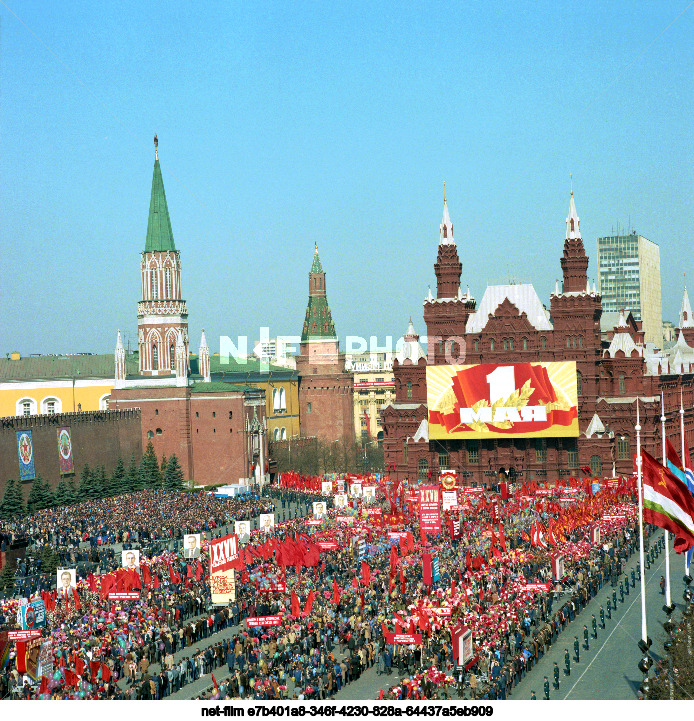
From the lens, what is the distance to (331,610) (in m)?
36.6

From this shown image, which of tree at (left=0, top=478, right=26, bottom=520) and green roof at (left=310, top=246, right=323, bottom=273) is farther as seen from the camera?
green roof at (left=310, top=246, right=323, bottom=273)

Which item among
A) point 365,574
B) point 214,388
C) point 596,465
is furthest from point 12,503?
point 596,465

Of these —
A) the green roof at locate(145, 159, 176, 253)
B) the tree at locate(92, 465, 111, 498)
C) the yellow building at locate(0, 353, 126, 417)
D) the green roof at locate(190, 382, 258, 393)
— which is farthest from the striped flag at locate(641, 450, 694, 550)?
the yellow building at locate(0, 353, 126, 417)

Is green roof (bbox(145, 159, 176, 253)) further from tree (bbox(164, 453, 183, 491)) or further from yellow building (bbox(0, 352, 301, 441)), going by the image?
tree (bbox(164, 453, 183, 491))

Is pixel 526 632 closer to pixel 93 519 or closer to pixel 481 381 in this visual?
pixel 93 519

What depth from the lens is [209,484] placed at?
83.2m

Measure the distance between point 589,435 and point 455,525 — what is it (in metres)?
26.4

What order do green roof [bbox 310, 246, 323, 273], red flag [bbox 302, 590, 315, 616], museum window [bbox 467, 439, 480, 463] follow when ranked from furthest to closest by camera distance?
1. green roof [bbox 310, 246, 323, 273]
2. museum window [bbox 467, 439, 480, 463]
3. red flag [bbox 302, 590, 315, 616]

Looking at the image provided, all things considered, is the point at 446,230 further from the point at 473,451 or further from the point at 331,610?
the point at 331,610

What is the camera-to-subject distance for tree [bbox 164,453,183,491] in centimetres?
7775

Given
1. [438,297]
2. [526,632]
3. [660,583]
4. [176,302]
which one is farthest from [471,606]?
[176,302]

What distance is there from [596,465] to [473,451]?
7.98m

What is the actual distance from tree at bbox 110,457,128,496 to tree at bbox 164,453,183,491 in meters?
4.11

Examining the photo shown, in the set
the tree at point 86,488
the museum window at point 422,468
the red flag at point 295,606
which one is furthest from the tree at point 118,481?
the red flag at point 295,606
